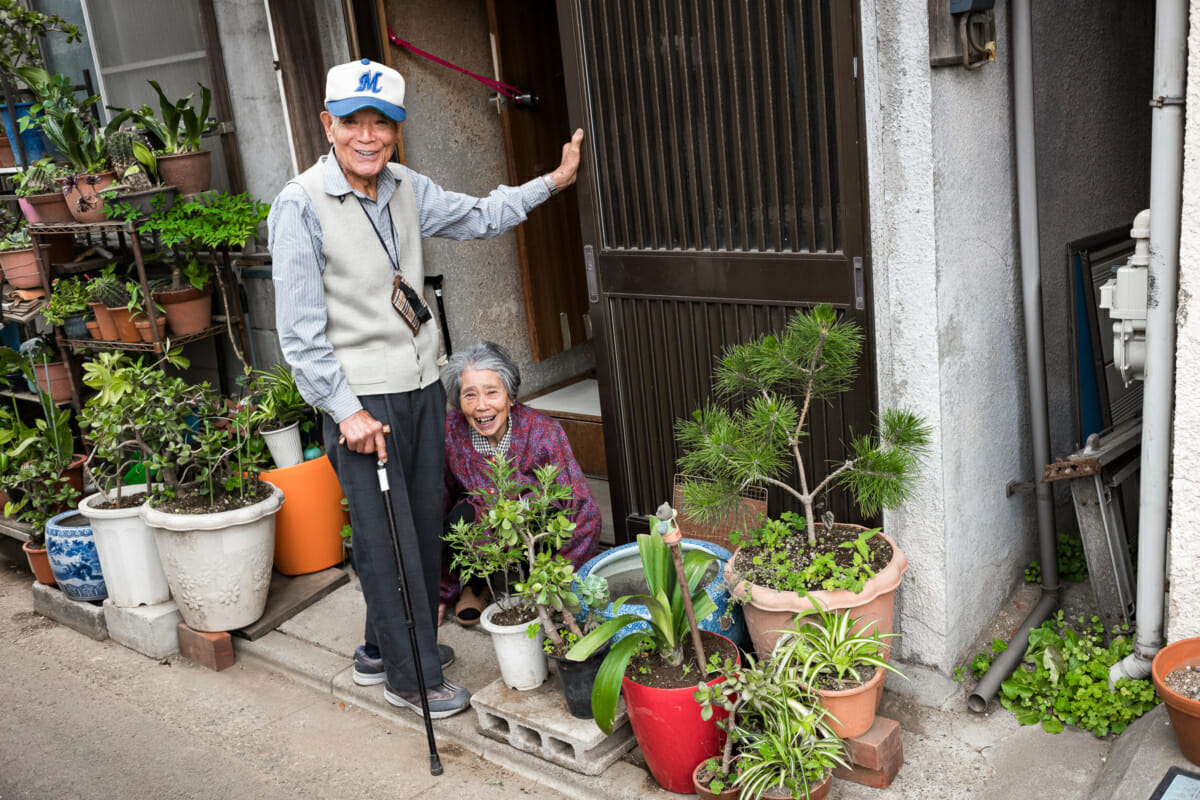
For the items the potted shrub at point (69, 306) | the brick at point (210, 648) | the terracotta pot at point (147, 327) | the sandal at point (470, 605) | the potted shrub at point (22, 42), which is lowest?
the brick at point (210, 648)

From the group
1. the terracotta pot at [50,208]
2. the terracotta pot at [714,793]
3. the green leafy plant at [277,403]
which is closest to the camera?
the terracotta pot at [714,793]

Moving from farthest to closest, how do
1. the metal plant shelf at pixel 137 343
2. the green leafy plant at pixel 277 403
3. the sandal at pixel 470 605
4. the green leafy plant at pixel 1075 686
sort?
the metal plant shelf at pixel 137 343 → the green leafy plant at pixel 277 403 → the sandal at pixel 470 605 → the green leafy plant at pixel 1075 686

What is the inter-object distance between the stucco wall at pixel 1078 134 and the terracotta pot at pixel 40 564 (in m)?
4.30

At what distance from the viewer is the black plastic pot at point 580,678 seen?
316cm

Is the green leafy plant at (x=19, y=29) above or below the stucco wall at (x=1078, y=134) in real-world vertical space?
above

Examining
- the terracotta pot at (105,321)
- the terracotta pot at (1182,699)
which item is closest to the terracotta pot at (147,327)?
the terracotta pot at (105,321)

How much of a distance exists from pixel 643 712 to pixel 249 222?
9.55ft

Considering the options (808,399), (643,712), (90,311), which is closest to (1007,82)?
(808,399)

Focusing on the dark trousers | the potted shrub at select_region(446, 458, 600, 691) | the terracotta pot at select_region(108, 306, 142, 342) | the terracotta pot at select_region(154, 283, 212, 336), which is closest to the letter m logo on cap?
the dark trousers

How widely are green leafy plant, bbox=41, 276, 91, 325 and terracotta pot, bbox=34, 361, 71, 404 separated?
295 millimetres

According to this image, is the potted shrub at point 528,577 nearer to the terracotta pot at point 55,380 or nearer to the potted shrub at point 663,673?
the potted shrub at point 663,673

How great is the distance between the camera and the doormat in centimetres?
252

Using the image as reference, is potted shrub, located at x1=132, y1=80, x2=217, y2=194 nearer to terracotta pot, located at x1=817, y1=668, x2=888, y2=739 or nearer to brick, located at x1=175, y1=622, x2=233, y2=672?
brick, located at x1=175, y1=622, x2=233, y2=672

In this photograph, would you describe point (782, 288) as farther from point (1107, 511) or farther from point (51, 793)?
point (51, 793)
